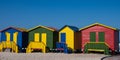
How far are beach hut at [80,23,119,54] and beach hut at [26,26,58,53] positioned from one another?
342 centimetres

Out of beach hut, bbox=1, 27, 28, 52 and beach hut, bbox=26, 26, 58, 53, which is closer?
beach hut, bbox=26, 26, 58, 53

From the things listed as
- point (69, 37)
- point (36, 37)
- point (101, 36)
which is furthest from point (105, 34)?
point (36, 37)

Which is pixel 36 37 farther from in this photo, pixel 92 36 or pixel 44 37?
pixel 92 36

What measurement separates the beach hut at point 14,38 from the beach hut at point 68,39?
4.60 m

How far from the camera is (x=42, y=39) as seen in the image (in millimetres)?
31938

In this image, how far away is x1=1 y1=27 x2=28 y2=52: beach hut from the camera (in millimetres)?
32250

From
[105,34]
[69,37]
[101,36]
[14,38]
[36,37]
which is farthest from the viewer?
[14,38]

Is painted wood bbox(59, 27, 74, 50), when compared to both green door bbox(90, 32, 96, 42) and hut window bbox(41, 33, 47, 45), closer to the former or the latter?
green door bbox(90, 32, 96, 42)

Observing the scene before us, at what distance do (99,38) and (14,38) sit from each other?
10177 mm

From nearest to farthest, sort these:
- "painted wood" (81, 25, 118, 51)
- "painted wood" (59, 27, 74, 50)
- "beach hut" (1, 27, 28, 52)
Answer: "painted wood" (81, 25, 118, 51), "painted wood" (59, 27, 74, 50), "beach hut" (1, 27, 28, 52)

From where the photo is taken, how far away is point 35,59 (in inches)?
856

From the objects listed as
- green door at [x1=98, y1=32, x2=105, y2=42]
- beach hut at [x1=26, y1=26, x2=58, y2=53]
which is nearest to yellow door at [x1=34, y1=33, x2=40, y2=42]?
beach hut at [x1=26, y1=26, x2=58, y2=53]

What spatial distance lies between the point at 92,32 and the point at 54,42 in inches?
182

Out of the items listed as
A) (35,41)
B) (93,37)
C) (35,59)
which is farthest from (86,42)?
(35,59)
